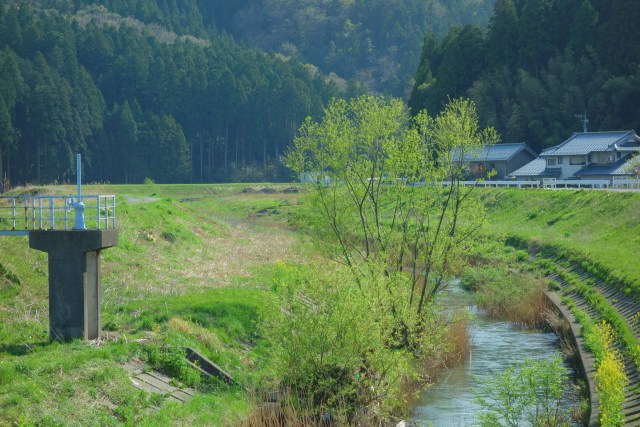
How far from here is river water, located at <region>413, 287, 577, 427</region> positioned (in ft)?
75.3

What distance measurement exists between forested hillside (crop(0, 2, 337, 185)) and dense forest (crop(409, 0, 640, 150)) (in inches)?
679

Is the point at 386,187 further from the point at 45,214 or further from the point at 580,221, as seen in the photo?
the point at 580,221

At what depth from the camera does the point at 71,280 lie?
2239 cm

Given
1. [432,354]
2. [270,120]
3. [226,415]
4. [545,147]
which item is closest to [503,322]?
[432,354]

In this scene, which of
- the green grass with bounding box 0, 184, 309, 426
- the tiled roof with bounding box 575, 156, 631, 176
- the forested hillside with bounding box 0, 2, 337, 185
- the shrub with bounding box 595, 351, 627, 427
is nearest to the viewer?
the shrub with bounding box 595, 351, 627, 427

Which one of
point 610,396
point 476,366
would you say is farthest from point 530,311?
point 610,396

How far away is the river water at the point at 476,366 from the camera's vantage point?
22938 millimetres

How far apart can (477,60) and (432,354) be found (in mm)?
76841

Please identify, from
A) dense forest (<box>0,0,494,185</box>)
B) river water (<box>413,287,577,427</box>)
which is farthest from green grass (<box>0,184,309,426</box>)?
dense forest (<box>0,0,494,185</box>)

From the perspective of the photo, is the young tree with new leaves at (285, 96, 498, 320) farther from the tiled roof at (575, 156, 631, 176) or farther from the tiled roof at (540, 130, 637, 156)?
the tiled roof at (540, 130, 637, 156)

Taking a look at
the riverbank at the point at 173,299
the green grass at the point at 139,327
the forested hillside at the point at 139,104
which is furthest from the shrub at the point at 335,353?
the forested hillside at the point at 139,104

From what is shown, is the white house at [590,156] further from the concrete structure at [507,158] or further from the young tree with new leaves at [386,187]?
the young tree with new leaves at [386,187]

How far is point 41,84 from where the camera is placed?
102188mm

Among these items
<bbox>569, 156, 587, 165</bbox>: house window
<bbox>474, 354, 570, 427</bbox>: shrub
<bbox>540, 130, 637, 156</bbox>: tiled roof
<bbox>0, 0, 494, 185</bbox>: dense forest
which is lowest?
<bbox>474, 354, 570, 427</bbox>: shrub
